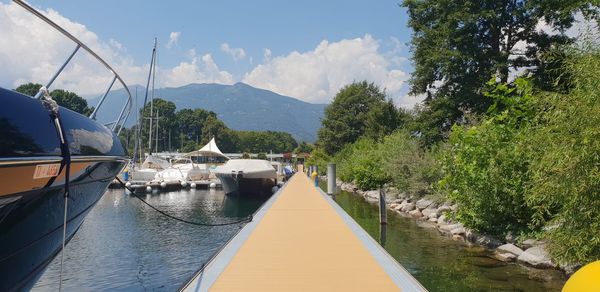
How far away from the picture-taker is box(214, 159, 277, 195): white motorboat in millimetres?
25750

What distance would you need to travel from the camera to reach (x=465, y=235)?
1252cm

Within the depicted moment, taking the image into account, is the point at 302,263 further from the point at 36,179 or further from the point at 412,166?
the point at 412,166

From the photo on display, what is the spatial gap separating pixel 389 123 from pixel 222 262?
1382 inches

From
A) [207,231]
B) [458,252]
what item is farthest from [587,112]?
[207,231]

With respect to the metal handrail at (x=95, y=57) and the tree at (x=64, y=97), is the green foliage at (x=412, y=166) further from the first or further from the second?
the tree at (x=64, y=97)

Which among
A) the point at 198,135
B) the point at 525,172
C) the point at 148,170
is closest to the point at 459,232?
the point at 525,172

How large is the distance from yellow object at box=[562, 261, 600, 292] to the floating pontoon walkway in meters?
2.06

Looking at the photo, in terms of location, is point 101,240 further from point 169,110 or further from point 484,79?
point 169,110

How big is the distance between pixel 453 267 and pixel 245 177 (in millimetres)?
17427

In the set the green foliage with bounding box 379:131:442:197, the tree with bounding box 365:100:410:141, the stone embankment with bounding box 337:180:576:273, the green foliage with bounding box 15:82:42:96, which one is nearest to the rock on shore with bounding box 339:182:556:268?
the stone embankment with bounding box 337:180:576:273

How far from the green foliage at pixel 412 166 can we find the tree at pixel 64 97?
→ 1373cm

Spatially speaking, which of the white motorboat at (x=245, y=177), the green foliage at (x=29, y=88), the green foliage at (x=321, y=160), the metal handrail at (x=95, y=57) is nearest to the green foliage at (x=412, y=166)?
the white motorboat at (x=245, y=177)

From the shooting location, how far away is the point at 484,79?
2144 cm

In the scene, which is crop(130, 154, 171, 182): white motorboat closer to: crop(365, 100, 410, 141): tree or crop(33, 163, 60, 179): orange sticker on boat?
crop(365, 100, 410, 141): tree
